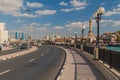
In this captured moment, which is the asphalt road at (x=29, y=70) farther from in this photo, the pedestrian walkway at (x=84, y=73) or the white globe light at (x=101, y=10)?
the white globe light at (x=101, y=10)

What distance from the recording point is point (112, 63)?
747 inches

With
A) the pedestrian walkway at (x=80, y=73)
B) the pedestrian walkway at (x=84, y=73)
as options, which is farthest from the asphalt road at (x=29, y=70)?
the pedestrian walkway at (x=84, y=73)

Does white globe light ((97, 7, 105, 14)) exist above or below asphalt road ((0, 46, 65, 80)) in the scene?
above

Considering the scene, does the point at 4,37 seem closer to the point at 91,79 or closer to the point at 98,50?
the point at 98,50

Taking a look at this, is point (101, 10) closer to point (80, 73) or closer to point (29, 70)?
point (29, 70)

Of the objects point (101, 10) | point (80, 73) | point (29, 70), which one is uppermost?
point (101, 10)

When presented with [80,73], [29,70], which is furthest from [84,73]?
[29,70]

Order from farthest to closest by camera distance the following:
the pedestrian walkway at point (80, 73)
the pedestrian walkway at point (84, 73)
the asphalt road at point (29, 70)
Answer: the asphalt road at point (29, 70)
the pedestrian walkway at point (84, 73)
the pedestrian walkway at point (80, 73)

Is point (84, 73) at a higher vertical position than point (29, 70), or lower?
higher

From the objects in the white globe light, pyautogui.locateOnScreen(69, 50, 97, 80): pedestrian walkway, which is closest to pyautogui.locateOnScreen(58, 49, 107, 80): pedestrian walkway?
pyautogui.locateOnScreen(69, 50, 97, 80): pedestrian walkway

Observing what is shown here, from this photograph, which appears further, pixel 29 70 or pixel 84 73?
pixel 29 70

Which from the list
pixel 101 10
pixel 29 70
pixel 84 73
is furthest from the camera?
pixel 101 10

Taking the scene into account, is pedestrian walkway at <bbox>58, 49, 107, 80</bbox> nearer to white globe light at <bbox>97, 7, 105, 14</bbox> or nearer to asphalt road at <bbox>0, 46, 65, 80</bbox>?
asphalt road at <bbox>0, 46, 65, 80</bbox>

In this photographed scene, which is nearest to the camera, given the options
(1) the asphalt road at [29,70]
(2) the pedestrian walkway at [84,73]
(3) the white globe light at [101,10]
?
(2) the pedestrian walkway at [84,73]
